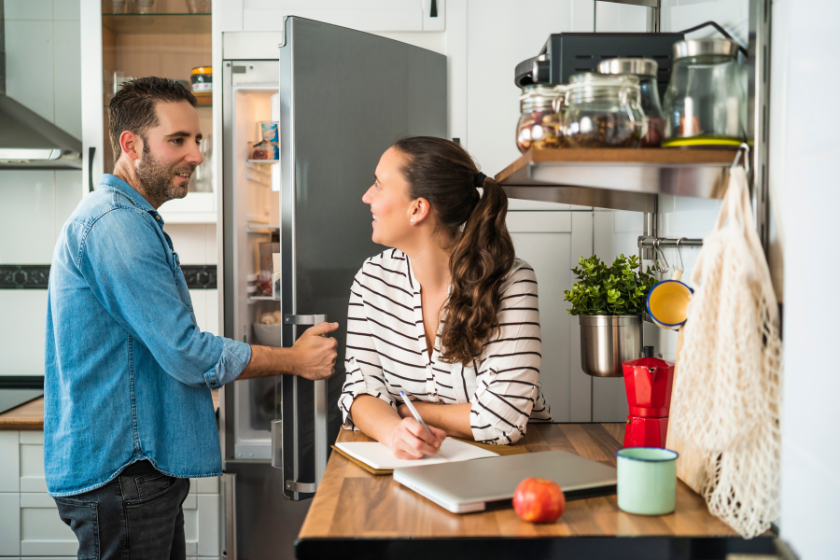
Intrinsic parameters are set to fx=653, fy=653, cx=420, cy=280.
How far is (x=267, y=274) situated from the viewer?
2266 mm

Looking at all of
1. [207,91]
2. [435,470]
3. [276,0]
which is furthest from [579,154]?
[207,91]

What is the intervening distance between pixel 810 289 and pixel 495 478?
1.65 feet

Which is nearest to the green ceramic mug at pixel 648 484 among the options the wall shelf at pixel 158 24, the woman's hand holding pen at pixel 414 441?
the woman's hand holding pen at pixel 414 441

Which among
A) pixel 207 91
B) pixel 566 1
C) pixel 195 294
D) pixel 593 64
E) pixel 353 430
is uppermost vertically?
pixel 566 1

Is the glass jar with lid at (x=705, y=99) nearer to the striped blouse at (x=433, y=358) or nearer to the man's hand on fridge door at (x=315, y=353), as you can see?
the striped blouse at (x=433, y=358)

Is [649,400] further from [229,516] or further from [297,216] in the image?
[229,516]

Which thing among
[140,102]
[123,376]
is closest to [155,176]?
[140,102]

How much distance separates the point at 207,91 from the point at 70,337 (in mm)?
1253

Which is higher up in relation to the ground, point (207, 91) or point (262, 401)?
point (207, 91)

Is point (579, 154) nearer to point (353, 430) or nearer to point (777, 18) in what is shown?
point (777, 18)

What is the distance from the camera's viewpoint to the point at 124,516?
4.75 feet

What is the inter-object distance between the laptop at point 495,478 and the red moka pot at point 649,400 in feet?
0.42

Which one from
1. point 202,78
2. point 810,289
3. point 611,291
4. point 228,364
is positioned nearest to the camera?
point 810,289

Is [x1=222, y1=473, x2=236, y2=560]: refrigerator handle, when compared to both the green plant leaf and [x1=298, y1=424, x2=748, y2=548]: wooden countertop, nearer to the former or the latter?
[x1=298, y1=424, x2=748, y2=548]: wooden countertop
